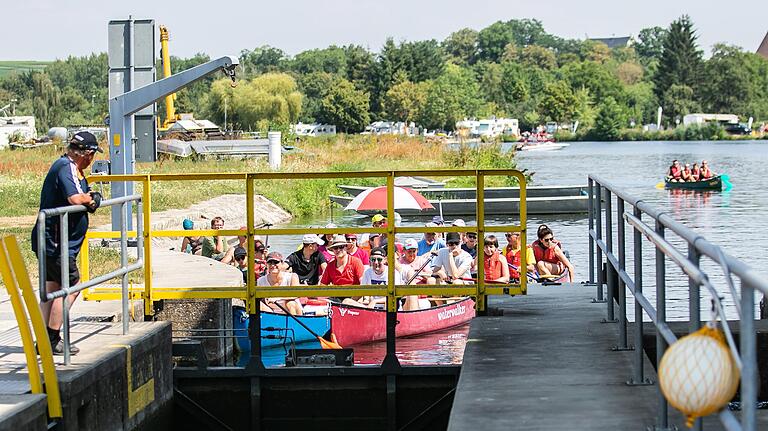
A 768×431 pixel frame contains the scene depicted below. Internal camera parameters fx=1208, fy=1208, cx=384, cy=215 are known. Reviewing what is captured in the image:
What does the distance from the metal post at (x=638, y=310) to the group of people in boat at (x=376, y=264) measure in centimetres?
536

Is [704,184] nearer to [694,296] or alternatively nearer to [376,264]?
[376,264]

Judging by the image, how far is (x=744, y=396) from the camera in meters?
4.31

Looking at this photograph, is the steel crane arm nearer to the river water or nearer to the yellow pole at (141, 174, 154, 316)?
the river water

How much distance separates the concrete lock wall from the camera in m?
8.09

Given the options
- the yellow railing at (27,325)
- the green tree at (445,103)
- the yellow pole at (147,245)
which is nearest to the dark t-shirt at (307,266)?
the yellow pole at (147,245)

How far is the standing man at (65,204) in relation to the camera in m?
8.78

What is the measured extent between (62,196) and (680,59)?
177m

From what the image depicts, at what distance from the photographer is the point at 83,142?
29.7 feet

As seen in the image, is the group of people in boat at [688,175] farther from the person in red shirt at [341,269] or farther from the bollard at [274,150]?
the person in red shirt at [341,269]

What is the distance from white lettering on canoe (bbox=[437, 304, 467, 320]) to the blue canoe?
1958 mm

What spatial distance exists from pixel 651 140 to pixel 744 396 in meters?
174

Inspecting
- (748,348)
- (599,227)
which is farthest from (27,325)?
(599,227)

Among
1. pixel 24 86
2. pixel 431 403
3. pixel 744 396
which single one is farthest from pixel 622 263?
pixel 24 86

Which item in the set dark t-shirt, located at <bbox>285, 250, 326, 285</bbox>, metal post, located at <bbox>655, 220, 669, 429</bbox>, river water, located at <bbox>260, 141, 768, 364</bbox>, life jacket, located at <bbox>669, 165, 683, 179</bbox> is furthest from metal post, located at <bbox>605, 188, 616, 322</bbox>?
life jacket, located at <bbox>669, 165, 683, 179</bbox>
